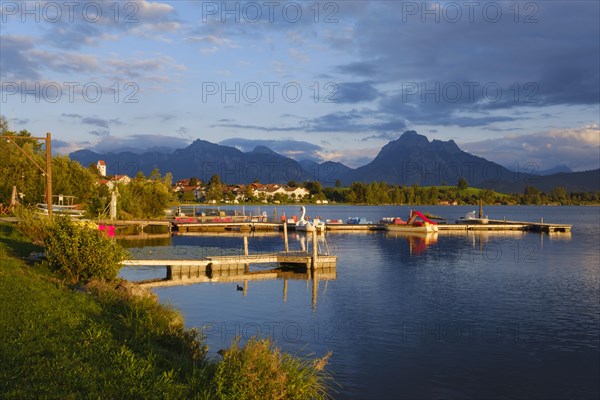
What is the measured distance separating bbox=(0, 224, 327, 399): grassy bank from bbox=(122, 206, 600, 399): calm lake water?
4.85m

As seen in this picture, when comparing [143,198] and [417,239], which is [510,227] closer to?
[417,239]

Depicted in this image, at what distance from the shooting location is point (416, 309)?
102ft

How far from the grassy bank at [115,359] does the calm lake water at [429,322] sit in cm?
485

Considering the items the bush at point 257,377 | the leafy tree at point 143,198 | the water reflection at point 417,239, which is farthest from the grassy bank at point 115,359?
the leafy tree at point 143,198

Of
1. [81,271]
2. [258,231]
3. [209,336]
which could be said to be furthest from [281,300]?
[258,231]

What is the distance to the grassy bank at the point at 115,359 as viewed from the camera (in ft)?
31.2

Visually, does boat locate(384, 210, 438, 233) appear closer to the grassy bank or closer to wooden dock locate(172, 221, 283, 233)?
wooden dock locate(172, 221, 283, 233)

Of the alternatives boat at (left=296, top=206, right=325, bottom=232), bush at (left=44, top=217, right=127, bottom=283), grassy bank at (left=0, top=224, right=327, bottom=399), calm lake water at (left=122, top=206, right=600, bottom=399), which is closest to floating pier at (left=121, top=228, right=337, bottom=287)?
calm lake water at (left=122, top=206, right=600, bottom=399)

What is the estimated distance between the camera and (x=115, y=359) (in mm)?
11016

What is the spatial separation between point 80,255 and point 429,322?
708 inches

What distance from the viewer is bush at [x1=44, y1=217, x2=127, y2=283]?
22734 mm

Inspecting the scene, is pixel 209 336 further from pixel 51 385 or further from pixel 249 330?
pixel 51 385

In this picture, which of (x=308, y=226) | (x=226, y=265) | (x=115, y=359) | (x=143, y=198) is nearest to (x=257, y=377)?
(x=115, y=359)

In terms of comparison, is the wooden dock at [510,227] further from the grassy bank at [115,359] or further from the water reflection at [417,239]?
the grassy bank at [115,359]
